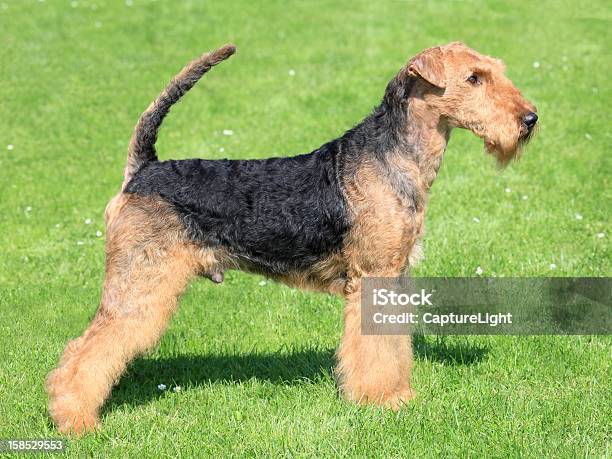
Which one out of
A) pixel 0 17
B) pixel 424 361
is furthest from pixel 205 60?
pixel 0 17

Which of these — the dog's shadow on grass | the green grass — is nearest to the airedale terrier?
the green grass

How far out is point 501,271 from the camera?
7191 mm

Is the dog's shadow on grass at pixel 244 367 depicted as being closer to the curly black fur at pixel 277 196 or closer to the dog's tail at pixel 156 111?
the curly black fur at pixel 277 196

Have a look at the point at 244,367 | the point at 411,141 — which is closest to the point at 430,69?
the point at 411,141

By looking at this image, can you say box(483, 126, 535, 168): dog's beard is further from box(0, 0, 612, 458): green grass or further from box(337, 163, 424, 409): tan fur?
box(0, 0, 612, 458): green grass

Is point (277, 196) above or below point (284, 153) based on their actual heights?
above

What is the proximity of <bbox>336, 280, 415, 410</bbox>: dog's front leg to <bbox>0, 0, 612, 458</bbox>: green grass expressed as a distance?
171 mm

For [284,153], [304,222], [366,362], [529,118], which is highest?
[529,118]

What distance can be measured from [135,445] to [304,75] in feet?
31.2

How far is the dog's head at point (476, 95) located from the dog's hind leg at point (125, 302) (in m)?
1.87

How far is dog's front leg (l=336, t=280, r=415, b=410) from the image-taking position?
16.3ft

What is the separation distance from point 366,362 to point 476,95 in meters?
1.86

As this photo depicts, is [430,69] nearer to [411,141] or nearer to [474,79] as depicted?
[474,79]

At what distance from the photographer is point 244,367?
5.79 meters
